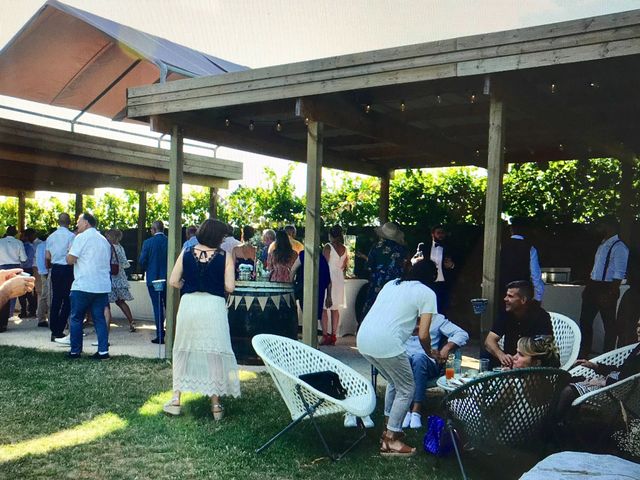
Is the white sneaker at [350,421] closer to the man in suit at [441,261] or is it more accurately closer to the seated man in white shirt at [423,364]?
the seated man in white shirt at [423,364]

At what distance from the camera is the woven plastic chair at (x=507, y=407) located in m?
3.61

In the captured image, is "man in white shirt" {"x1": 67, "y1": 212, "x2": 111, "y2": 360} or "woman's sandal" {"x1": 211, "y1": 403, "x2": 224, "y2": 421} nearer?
"woman's sandal" {"x1": 211, "y1": 403, "x2": 224, "y2": 421}

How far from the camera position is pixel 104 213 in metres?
26.3

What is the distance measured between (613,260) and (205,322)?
488 cm

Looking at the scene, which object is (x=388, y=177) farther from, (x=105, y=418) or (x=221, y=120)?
(x=105, y=418)

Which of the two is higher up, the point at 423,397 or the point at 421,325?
the point at 421,325

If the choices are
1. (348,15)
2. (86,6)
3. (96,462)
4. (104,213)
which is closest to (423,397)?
(96,462)

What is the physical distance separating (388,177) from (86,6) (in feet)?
19.8

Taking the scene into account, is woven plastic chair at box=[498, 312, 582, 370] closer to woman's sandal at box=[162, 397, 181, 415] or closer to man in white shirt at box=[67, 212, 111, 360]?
woman's sandal at box=[162, 397, 181, 415]

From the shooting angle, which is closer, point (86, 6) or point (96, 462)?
point (96, 462)

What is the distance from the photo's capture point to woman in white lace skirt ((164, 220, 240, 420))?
17.0 ft

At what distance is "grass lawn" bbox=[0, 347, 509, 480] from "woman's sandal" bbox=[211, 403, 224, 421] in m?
0.06

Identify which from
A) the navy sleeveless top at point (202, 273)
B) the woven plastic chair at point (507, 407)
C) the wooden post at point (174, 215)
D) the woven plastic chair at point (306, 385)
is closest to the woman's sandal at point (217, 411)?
the woven plastic chair at point (306, 385)

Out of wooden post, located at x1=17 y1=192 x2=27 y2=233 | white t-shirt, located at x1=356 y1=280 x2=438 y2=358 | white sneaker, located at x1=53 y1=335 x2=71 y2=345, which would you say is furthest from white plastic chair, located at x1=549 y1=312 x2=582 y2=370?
wooden post, located at x1=17 y1=192 x2=27 y2=233
